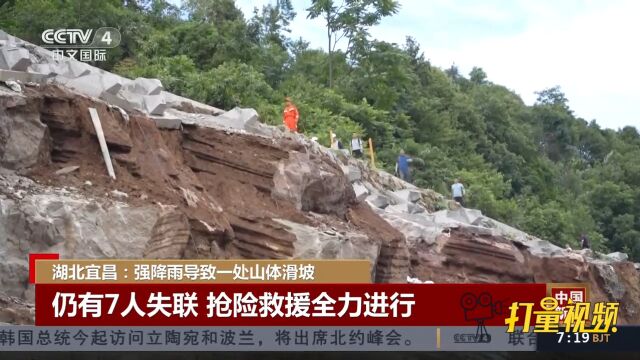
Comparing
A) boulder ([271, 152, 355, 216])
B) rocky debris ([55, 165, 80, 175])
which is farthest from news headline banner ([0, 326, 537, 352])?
boulder ([271, 152, 355, 216])

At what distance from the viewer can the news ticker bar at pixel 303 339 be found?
11.5m

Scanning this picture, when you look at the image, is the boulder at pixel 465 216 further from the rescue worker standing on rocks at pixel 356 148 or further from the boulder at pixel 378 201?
the rescue worker standing on rocks at pixel 356 148

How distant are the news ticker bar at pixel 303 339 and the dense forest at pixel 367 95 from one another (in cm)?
1775

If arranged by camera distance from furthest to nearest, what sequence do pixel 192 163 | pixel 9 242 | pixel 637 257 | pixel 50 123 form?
pixel 637 257 < pixel 192 163 < pixel 50 123 < pixel 9 242

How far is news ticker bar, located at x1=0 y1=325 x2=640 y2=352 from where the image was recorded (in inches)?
453

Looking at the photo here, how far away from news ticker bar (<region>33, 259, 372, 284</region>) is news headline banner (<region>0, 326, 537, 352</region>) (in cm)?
105

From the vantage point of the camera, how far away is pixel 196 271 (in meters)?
13.5

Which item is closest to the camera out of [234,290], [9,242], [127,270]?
[234,290]

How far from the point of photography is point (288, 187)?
18703mm

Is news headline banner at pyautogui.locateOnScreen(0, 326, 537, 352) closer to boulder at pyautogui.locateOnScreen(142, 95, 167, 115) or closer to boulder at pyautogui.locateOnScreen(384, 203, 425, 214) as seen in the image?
boulder at pyautogui.locateOnScreen(142, 95, 167, 115)

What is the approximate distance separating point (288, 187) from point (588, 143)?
224ft

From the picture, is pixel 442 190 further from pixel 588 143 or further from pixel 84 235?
pixel 588 143

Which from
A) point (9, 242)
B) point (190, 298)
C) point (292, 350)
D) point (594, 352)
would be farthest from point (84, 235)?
point (594, 352)

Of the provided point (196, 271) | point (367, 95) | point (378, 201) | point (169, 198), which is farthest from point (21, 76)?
point (367, 95)
